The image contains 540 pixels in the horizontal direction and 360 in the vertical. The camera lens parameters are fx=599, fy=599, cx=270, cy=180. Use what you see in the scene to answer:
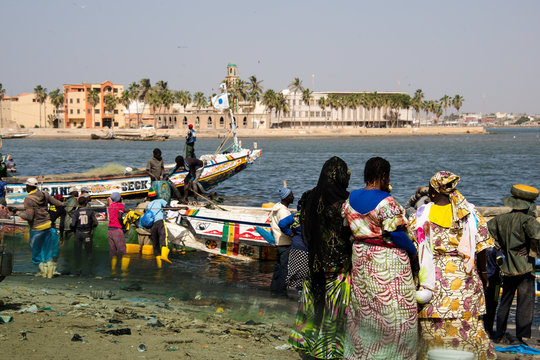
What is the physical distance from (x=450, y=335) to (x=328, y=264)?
119cm

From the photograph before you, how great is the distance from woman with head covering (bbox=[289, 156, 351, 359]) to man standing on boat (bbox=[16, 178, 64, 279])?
5.88 meters

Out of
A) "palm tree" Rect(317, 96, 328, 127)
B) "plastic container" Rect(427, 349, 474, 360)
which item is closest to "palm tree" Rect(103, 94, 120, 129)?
"palm tree" Rect(317, 96, 328, 127)

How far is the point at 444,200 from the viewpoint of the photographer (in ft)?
17.1

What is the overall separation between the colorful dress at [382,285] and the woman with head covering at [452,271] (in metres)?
0.30

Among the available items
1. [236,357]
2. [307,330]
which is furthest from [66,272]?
[307,330]

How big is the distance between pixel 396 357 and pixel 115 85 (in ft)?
471

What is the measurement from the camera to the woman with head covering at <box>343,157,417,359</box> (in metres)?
4.75

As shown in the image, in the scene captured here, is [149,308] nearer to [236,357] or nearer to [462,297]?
[236,357]

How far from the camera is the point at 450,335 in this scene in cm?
509

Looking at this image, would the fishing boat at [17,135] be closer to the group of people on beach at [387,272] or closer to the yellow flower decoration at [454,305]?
the group of people on beach at [387,272]

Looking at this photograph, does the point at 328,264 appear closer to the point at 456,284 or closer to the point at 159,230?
the point at 456,284

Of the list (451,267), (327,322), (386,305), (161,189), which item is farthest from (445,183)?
(161,189)

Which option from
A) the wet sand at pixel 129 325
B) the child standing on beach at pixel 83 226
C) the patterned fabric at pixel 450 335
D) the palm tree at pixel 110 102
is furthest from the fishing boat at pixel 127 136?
the patterned fabric at pixel 450 335

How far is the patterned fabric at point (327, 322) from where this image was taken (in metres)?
5.23
